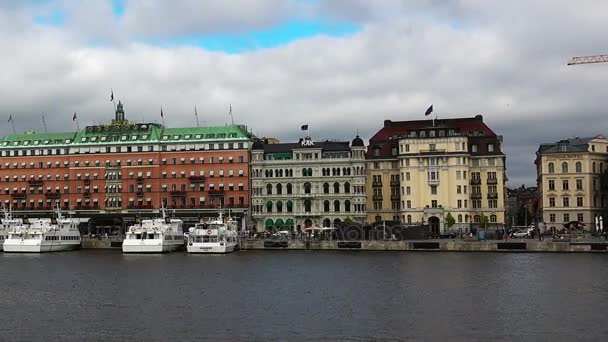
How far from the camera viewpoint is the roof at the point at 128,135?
182 metres

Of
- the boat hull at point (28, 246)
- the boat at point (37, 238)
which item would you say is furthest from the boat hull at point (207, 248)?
the boat at point (37, 238)

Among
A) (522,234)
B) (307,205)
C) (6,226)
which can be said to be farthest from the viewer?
(307,205)

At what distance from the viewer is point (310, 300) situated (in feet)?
231

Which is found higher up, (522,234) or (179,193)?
(179,193)

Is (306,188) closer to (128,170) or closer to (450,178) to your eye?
(450,178)

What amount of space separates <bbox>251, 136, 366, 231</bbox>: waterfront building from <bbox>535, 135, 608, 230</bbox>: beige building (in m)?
39.5

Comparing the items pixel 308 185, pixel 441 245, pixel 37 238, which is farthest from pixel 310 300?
pixel 308 185

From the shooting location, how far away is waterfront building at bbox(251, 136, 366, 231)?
171 metres

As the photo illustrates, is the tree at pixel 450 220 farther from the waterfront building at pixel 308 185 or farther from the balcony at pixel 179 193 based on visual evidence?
the balcony at pixel 179 193

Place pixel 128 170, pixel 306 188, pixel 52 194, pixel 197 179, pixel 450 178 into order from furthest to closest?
1. pixel 52 194
2. pixel 128 170
3. pixel 197 179
4. pixel 306 188
5. pixel 450 178

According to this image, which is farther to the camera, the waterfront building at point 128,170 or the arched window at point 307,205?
the waterfront building at point 128,170

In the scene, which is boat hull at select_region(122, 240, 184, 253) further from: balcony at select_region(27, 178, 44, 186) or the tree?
balcony at select_region(27, 178, 44, 186)

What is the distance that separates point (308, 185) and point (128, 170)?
44.6m

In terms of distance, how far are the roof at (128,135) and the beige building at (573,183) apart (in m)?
68.8
